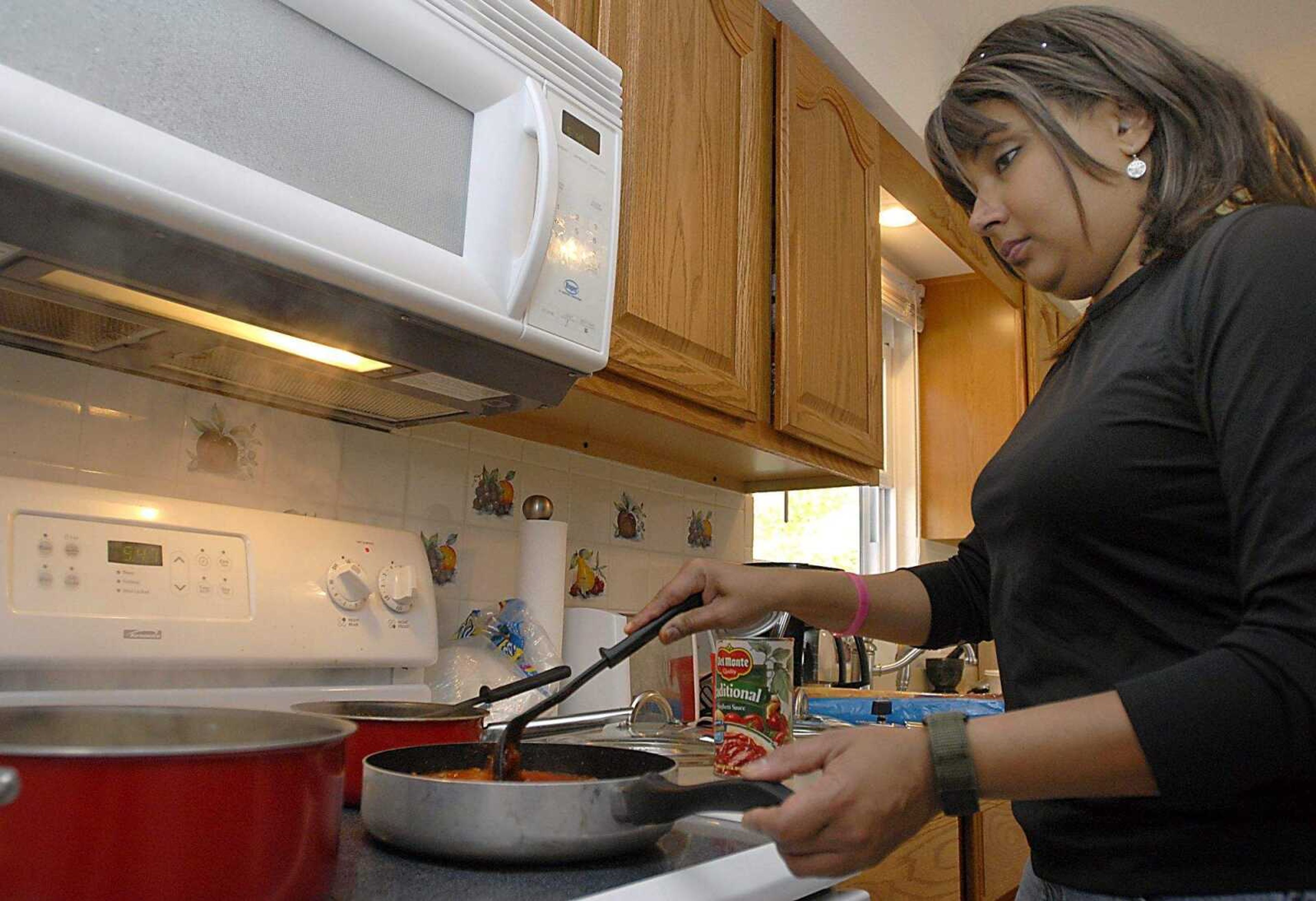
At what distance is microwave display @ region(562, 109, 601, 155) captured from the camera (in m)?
1.08

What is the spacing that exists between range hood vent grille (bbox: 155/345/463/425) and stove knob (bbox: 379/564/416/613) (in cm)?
20

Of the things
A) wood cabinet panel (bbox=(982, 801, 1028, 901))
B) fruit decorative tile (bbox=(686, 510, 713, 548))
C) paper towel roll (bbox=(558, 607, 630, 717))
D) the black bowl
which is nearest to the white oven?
paper towel roll (bbox=(558, 607, 630, 717))

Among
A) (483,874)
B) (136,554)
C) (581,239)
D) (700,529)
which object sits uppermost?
(581,239)

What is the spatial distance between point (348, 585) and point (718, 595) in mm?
430

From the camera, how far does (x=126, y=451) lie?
111 centimetres

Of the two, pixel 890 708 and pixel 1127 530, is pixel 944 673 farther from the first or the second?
pixel 1127 530

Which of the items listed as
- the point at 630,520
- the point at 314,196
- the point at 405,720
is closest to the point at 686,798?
the point at 405,720

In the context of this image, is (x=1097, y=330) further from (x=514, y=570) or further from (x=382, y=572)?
(x=514, y=570)

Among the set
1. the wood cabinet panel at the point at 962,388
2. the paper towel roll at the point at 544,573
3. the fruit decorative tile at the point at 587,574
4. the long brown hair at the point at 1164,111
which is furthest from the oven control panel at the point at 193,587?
the wood cabinet panel at the point at 962,388

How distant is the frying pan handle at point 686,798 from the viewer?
63 cm

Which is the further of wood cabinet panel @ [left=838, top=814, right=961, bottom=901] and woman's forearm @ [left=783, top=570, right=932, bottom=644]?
wood cabinet panel @ [left=838, top=814, right=961, bottom=901]

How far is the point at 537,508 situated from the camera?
4.96 feet

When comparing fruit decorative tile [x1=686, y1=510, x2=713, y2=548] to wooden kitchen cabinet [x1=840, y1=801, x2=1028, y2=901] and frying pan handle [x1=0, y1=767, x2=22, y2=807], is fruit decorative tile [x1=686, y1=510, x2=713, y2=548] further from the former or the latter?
frying pan handle [x1=0, y1=767, x2=22, y2=807]

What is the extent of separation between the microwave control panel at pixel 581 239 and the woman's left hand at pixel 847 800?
547 mm
